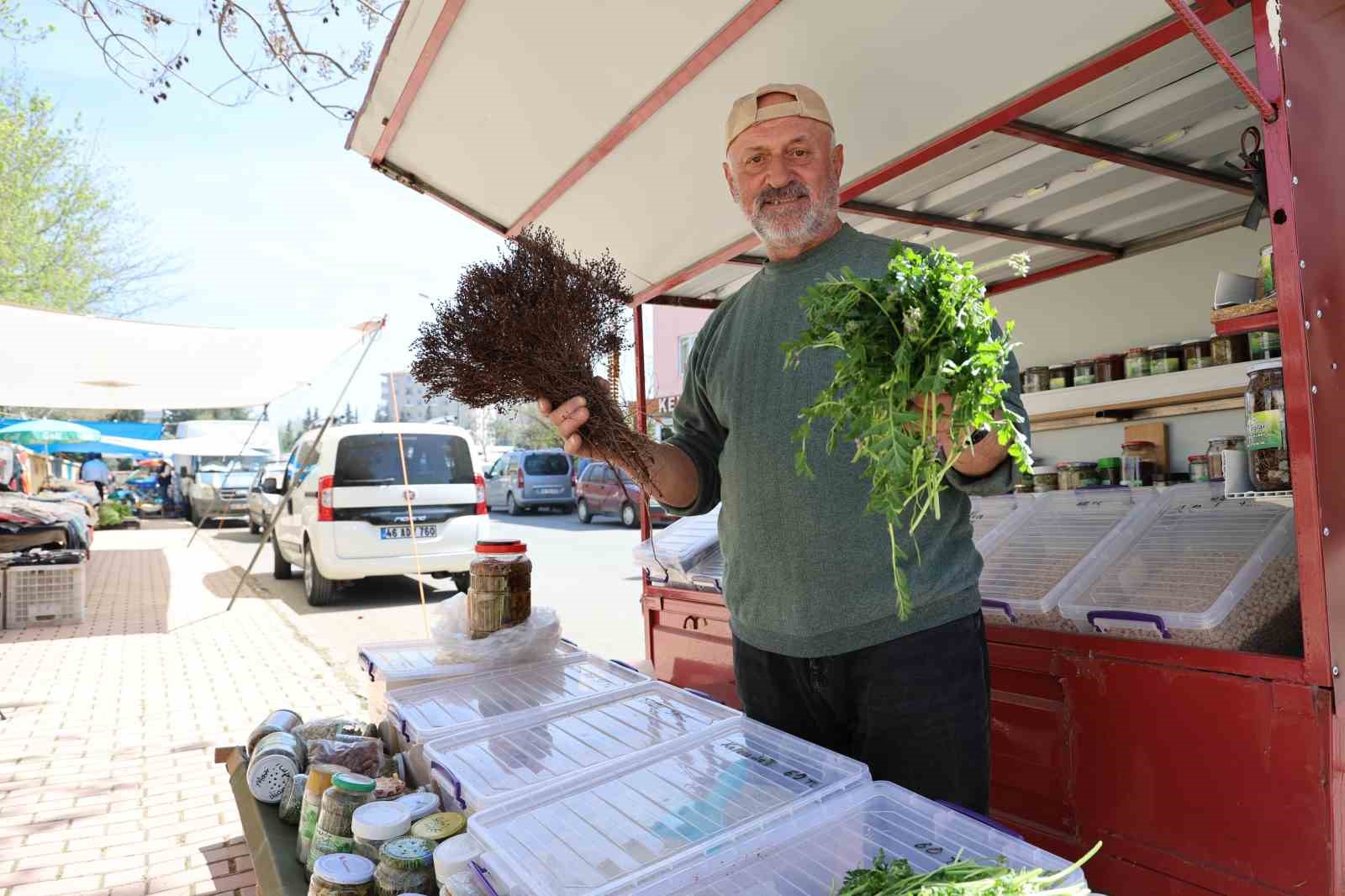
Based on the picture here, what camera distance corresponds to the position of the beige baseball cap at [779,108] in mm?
1932

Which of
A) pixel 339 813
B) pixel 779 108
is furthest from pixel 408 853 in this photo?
pixel 779 108

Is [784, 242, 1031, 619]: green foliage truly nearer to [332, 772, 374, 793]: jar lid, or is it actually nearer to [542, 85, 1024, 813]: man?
[542, 85, 1024, 813]: man

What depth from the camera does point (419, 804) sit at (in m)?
1.66

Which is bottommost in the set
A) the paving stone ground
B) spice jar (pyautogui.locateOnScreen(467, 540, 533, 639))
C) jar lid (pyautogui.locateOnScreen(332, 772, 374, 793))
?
the paving stone ground

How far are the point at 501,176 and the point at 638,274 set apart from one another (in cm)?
102

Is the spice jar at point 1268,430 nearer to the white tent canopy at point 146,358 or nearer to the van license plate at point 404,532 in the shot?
the white tent canopy at point 146,358

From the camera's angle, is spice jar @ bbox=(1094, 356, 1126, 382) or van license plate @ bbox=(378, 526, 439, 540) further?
van license plate @ bbox=(378, 526, 439, 540)

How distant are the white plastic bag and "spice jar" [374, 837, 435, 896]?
3.12 ft

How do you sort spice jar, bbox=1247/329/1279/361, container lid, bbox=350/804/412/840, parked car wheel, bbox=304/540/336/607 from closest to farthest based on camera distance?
container lid, bbox=350/804/412/840
spice jar, bbox=1247/329/1279/361
parked car wheel, bbox=304/540/336/607

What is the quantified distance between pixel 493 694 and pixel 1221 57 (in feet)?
7.32

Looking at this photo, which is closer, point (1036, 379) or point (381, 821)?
point (381, 821)

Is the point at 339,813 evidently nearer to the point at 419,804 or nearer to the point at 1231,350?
the point at 419,804

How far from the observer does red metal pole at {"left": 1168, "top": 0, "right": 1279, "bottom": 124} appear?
139cm

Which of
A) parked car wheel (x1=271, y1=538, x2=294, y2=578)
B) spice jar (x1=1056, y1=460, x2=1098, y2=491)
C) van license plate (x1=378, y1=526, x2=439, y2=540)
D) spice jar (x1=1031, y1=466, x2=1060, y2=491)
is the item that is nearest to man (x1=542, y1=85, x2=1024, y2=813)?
spice jar (x1=1031, y1=466, x2=1060, y2=491)
